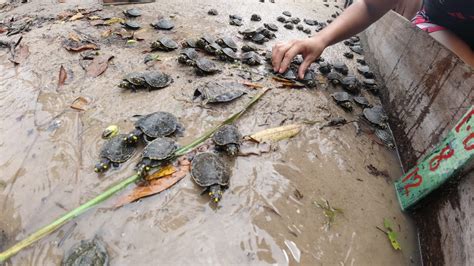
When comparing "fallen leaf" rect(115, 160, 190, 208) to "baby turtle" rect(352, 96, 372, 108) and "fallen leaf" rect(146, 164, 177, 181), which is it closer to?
"fallen leaf" rect(146, 164, 177, 181)

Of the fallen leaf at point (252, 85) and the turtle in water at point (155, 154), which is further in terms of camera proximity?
the fallen leaf at point (252, 85)


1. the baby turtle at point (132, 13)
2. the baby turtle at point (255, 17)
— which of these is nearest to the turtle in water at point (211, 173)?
the baby turtle at point (132, 13)

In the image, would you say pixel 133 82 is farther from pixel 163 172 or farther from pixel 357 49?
pixel 357 49

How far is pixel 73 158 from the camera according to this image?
2.62 metres

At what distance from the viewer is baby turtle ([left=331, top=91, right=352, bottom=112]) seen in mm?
3586

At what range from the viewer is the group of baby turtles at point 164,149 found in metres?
2.43

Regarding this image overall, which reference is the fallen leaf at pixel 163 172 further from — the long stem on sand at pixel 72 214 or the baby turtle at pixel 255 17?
the baby turtle at pixel 255 17

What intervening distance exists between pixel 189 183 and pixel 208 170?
0.73 ft

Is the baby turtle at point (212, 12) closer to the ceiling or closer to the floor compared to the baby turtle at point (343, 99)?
closer to the ceiling

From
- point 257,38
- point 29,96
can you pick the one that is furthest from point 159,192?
point 257,38

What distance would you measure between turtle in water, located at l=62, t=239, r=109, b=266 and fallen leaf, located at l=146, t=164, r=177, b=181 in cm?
68

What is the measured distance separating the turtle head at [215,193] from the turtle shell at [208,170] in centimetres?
4

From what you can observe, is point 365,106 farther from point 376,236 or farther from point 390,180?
point 376,236

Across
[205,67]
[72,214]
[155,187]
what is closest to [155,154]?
[155,187]
